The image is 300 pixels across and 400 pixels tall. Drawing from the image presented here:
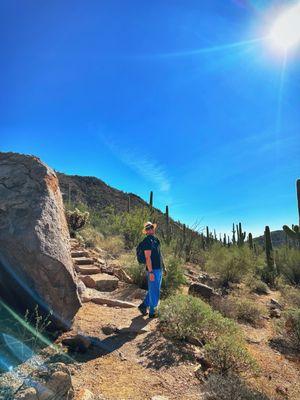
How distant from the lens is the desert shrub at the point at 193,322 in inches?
254

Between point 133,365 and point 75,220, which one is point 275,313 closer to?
point 133,365

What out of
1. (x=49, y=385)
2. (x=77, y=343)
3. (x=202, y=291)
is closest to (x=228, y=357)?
(x=77, y=343)

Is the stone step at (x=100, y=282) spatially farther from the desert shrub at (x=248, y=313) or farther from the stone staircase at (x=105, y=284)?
the desert shrub at (x=248, y=313)

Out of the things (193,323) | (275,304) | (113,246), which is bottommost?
(193,323)

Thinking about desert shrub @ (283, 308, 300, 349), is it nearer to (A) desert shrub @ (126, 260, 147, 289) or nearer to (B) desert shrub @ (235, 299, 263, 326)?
(B) desert shrub @ (235, 299, 263, 326)

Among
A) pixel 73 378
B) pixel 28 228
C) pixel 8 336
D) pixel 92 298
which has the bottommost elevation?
pixel 73 378

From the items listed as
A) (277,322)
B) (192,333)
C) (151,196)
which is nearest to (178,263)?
(277,322)

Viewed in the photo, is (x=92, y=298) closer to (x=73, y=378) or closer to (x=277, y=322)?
(x=73, y=378)

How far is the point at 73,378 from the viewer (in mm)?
4488

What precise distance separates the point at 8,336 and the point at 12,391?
1.22 m

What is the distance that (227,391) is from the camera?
178 inches

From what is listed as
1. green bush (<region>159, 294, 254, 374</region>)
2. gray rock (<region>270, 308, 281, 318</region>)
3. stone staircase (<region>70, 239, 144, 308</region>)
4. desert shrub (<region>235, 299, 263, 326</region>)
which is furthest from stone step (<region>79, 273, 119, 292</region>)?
gray rock (<region>270, 308, 281, 318</region>)

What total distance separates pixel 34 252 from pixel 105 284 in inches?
177

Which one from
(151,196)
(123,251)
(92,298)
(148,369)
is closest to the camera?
(148,369)
